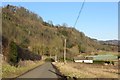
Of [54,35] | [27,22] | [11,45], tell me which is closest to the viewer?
[11,45]

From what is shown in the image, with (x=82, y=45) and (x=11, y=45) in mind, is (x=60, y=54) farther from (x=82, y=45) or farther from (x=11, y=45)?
(x=11, y=45)

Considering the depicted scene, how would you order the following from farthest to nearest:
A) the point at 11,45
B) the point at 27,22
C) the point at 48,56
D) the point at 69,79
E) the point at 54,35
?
the point at 54,35, the point at 48,56, the point at 27,22, the point at 11,45, the point at 69,79

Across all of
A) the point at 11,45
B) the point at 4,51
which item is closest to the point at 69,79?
the point at 4,51

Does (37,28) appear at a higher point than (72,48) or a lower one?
higher

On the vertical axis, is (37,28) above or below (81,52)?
above

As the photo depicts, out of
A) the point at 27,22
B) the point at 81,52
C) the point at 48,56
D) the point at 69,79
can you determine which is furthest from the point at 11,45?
the point at 81,52

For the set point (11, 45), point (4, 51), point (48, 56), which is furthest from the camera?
point (48, 56)

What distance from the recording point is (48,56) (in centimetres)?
16388

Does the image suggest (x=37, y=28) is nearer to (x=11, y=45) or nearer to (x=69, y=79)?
(x=11, y=45)

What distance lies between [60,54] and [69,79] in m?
134

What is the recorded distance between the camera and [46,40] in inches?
6585

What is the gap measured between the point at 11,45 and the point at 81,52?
147m

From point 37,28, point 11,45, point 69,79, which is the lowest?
point 69,79

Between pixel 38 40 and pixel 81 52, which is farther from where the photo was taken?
pixel 81 52
